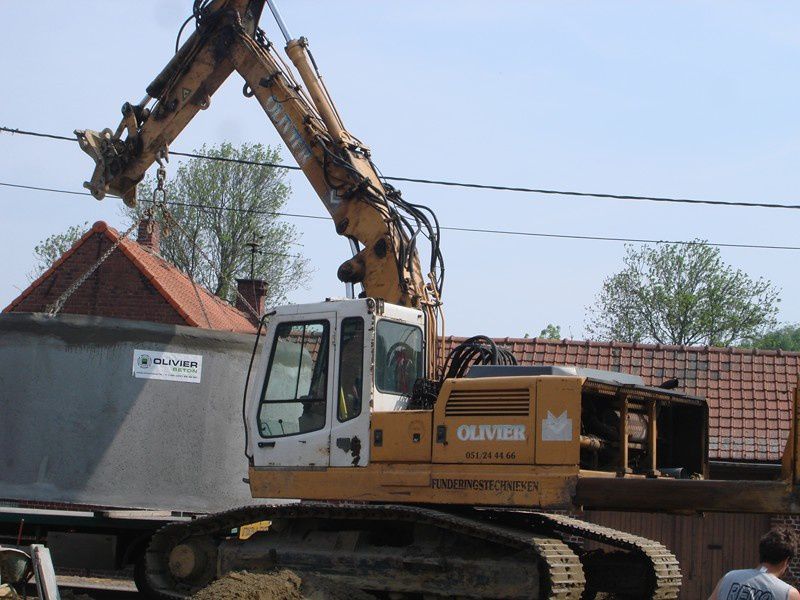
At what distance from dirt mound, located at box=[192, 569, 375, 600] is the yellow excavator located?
21 cm

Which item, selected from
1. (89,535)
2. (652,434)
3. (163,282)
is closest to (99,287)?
(163,282)

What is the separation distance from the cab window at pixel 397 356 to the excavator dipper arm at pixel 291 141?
0.18 meters

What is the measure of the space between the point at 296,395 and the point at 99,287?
37.7 feet

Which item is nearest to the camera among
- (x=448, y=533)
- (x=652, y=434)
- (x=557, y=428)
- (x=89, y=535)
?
(x=557, y=428)

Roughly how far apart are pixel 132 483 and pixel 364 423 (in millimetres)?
3847

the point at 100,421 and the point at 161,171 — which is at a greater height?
the point at 161,171

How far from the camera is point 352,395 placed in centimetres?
957

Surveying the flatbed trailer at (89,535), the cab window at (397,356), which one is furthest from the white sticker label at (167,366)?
the cab window at (397,356)

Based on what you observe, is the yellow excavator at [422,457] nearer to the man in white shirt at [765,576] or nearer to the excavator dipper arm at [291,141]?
the excavator dipper arm at [291,141]

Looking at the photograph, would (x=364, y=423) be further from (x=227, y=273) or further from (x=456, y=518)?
(x=227, y=273)

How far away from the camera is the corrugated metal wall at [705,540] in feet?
55.3

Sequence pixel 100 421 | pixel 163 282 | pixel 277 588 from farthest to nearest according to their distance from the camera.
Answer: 1. pixel 163 282
2. pixel 100 421
3. pixel 277 588

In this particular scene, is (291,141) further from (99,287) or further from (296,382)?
(99,287)

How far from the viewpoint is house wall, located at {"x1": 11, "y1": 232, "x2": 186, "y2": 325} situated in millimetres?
20078
